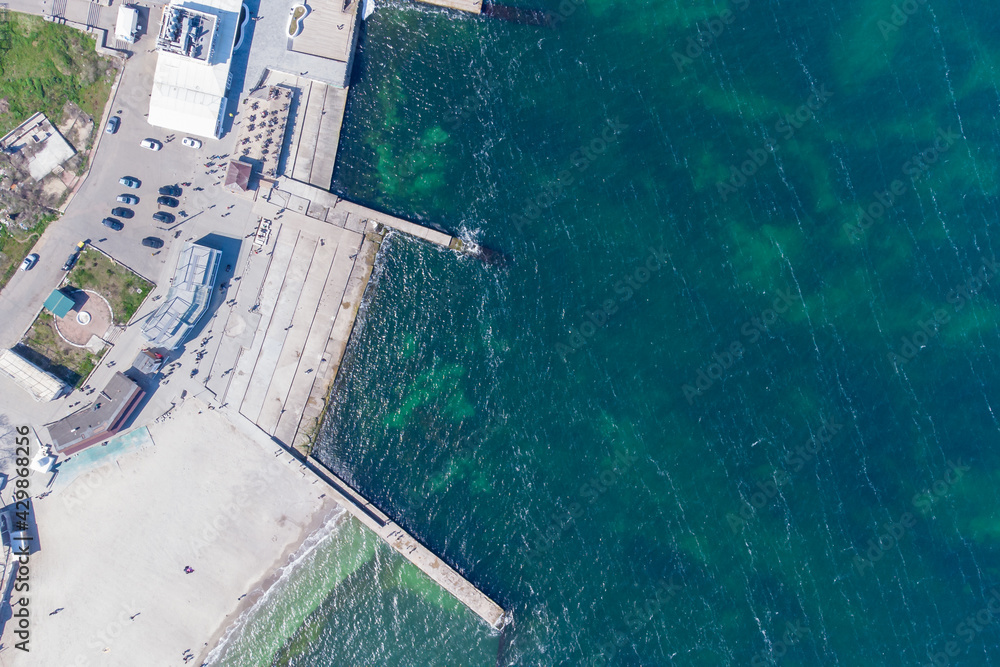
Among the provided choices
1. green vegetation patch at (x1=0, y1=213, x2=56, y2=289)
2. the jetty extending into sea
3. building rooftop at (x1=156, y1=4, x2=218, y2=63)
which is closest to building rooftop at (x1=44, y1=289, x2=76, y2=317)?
green vegetation patch at (x1=0, y1=213, x2=56, y2=289)

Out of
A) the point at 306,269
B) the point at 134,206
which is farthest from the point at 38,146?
the point at 306,269

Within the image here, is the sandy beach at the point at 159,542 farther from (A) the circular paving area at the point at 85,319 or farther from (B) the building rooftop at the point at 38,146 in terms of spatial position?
(B) the building rooftop at the point at 38,146

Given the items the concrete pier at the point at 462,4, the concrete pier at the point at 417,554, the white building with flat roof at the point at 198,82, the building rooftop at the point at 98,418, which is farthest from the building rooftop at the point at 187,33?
the concrete pier at the point at 417,554

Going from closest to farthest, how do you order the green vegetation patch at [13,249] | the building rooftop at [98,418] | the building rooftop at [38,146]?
1. the building rooftop at [98,418]
2. the green vegetation patch at [13,249]
3. the building rooftop at [38,146]

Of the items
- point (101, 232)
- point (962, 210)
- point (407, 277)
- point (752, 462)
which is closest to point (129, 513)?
point (101, 232)

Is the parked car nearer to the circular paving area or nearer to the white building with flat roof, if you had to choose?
the circular paving area

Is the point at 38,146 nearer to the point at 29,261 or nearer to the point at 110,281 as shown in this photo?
the point at 29,261
